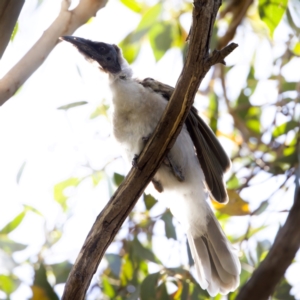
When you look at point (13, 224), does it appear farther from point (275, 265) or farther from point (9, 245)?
point (275, 265)

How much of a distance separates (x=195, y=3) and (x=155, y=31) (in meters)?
1.56

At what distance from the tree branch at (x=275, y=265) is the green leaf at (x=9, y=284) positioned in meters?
1.50

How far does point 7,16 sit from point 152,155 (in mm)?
806

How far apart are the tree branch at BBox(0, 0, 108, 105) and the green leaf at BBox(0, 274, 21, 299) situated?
4.20ft

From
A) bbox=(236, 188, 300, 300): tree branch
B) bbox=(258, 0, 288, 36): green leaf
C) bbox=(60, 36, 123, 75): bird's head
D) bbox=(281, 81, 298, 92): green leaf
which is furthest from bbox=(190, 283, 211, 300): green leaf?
bbox=(281, 81, 298, 92): green leaf

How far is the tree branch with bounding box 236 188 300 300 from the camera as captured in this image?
1763 millimetres

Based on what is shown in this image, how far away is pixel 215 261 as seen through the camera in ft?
9.84

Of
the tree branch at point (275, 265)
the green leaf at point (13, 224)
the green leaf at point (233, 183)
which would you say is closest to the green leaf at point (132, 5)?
the green leaf at point (233, 183)

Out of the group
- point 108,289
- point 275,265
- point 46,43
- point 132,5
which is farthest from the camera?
point 132,5

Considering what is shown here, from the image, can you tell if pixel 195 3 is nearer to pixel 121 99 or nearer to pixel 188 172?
pixel 121 99

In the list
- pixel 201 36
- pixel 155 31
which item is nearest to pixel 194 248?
pixel 155 31

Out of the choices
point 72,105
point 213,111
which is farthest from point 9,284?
point 213,111

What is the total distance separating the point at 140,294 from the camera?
271 centimetres

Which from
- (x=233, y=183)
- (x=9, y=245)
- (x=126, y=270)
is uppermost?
(x=233, y=183)
